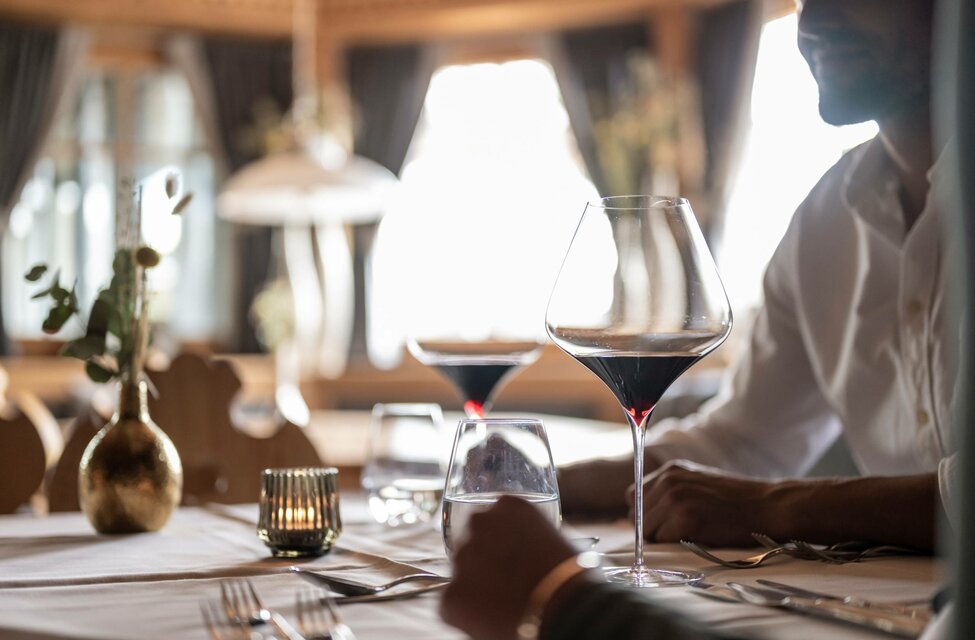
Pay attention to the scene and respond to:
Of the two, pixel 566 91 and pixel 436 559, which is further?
pixel 566 91

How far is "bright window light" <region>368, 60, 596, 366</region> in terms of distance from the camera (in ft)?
24.3

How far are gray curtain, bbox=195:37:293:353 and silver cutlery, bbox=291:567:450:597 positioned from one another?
275 inches

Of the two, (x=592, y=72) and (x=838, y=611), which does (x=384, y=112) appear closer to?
(x=592, y=72)

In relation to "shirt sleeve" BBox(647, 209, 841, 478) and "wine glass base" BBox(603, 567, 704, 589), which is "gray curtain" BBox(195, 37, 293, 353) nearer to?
"shirt sleeve" BBox(647, 209, 841, 478)

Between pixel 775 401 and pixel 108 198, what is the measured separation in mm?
6681

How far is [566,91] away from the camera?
737cm

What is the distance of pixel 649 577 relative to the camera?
92 cm

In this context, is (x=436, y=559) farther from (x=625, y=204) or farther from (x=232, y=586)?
(x=625, y=204)

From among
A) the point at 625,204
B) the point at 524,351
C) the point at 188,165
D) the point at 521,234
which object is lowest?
A: the point at 524,351

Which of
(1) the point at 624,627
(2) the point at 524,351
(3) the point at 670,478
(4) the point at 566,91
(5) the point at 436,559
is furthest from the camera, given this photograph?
(4) the point at 566,91

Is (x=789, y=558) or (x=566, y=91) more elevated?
(x=566, y=91)

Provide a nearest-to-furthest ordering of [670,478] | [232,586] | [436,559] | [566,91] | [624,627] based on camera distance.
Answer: [624,627], [232,586], [436,559], [670,478], [566,91]

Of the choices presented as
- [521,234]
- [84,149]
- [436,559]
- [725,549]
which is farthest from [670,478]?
[84,149]

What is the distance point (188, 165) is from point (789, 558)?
23.9 ft
